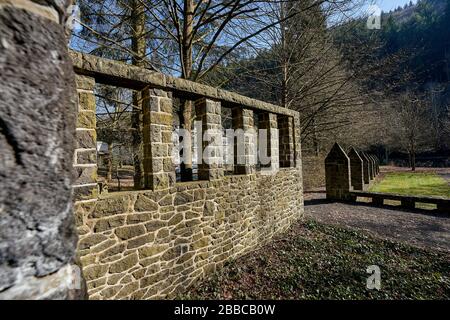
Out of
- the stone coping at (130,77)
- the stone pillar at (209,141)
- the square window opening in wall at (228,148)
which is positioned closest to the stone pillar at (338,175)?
the square window opening in wall at (228,148)

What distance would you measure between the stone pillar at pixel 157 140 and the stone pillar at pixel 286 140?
4164 mm

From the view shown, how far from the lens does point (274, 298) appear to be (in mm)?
3438

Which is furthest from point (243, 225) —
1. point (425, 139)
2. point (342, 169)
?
point (425, 139)

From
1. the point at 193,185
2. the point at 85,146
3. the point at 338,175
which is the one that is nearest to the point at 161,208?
the point at 193,185

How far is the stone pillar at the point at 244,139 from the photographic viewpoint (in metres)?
5.00

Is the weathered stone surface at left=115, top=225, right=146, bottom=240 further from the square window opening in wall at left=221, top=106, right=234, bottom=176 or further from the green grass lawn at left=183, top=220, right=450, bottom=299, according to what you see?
the square window opening in wall at left=221, top=106, right=234, bottom=176

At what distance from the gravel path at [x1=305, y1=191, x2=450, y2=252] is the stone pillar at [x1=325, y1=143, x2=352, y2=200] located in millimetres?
771

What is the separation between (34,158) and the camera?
0.76 meters

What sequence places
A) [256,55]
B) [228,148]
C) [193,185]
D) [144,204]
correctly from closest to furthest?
[144,204]
[193,185]
[228,148]
[256,55]

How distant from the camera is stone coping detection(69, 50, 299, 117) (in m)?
2.69

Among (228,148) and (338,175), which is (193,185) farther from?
(338,175)

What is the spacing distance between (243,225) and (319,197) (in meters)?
7.34

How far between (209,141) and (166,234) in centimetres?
169

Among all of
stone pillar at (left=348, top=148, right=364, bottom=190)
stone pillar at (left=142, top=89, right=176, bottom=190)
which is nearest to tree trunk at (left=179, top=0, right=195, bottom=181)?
stone pillar at (left=142, top=89, right=176, bottom=190)
